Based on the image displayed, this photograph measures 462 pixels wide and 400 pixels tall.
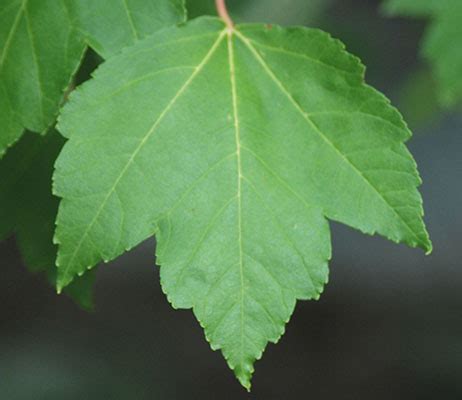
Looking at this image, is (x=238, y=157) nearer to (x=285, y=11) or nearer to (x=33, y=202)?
(x=33, y=202)

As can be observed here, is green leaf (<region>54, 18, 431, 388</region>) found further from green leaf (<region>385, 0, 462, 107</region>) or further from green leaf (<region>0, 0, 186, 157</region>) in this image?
green leaf (<region>385, 0, 462, 107</region>)

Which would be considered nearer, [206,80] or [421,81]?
A: [206,80]

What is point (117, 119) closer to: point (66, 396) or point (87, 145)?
point (87, 145)

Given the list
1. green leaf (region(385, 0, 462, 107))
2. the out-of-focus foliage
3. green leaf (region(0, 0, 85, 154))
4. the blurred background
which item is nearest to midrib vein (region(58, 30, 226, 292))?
green leaf (region(0, 0, 85, 154))

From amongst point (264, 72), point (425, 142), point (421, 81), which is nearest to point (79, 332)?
point (425, 142)

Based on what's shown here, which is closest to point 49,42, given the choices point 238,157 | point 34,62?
point 34,62

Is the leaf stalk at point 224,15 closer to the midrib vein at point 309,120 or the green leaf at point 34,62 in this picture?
the midrib vein at point 309,120
